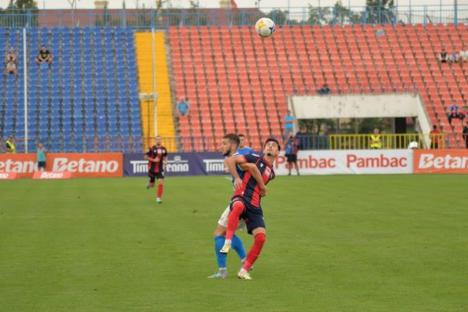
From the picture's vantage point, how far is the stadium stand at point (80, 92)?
48.4 meters

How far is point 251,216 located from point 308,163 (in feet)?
101

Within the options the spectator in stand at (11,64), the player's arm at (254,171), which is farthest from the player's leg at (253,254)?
the spectator in stand at (11,64)

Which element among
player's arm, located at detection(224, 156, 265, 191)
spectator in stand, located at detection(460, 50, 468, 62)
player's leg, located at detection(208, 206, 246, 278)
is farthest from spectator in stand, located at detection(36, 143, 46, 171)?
player's arm, located at detection(224, 156, 265, 191)

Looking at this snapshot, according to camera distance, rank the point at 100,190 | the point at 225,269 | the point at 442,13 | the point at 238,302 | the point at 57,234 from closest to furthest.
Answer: the point at 238,302 → the point at 225,269 → the point at 57,234 → the point at 100,190 → the point at 442,13

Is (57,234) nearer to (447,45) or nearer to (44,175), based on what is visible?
(44,175)

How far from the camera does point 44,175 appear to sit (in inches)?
1657

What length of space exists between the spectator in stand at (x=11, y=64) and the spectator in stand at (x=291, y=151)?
1751 centimetres

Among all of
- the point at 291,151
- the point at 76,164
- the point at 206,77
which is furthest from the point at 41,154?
the point at 206,77

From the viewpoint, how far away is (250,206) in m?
12.8

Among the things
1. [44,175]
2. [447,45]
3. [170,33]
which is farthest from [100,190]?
[447,45]

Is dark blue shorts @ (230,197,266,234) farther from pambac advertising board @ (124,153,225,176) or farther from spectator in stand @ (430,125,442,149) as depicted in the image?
spectator in stand @ (430,125,442,149)

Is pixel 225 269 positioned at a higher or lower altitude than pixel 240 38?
lower

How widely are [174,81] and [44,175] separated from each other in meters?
13.3

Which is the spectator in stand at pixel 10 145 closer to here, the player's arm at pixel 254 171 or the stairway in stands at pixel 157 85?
the stairway in stands at pixel 157 85
